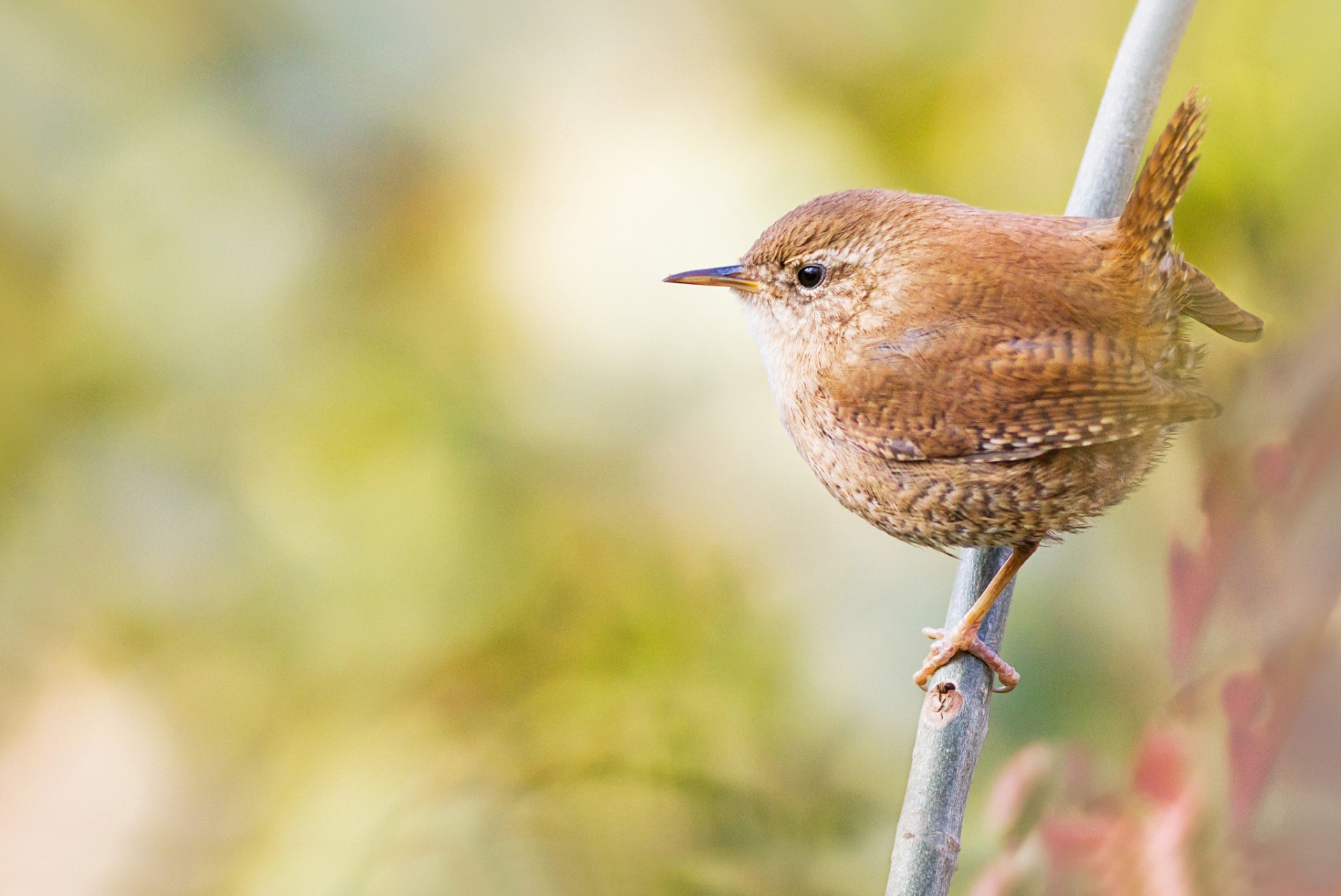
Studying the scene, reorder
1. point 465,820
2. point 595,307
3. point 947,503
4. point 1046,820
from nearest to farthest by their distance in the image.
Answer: point 1046,820 < point 947,503 < point 465,820 < point 595,307

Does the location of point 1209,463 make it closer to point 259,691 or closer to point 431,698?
point 431,698

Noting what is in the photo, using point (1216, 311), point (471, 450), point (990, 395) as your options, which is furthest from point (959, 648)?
point (471, 450)

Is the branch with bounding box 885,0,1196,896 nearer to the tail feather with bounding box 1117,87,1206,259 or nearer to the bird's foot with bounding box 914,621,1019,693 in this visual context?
the bird's foot with bounding box 914,621,1019,693

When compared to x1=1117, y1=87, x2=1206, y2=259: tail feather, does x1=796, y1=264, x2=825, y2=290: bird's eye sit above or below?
above

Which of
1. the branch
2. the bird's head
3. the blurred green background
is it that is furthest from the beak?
the blurred green background

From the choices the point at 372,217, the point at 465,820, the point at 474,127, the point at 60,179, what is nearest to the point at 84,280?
the point at 60,179

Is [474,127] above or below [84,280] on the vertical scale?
above

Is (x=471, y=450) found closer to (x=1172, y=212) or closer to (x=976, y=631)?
(x=976, y=631)
